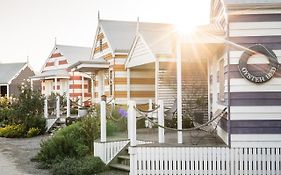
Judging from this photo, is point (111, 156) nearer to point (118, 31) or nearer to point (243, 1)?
point (243, 1)

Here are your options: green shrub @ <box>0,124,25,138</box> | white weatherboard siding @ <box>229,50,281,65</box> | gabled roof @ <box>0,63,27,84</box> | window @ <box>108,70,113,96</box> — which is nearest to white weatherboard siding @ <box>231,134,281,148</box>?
white weatherboard siding @ <box>229,50,281,65</box>

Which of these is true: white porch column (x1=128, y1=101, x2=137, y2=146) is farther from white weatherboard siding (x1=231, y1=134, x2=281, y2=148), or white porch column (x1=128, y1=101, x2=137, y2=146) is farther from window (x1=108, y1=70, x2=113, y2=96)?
window (x1=108, y1=70, x2=113, y2=96)

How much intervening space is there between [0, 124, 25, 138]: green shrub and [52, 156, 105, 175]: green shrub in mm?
8884

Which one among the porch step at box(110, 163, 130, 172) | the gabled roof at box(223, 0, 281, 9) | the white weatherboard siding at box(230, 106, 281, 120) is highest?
the gabled roof at box(223, 0, 281, 9)

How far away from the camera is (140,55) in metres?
17.6

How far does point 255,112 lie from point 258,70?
3.33 feet

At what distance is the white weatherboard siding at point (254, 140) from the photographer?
8891 mm

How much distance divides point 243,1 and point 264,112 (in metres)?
2.71

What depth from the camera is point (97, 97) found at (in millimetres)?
24734

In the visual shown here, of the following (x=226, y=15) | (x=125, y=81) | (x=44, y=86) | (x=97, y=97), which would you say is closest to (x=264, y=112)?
(x=226, y=15)

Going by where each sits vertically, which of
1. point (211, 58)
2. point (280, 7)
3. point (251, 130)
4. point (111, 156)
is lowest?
point (111, 156)

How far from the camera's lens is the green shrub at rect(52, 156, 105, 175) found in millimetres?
10141

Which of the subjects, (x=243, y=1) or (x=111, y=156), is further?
(x=111, y=156)

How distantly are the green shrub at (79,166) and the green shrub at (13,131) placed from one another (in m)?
8.88
